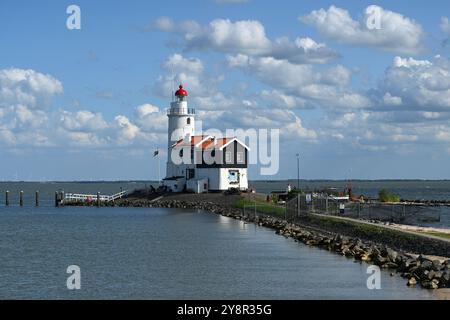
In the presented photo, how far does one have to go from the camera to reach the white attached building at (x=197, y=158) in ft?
274

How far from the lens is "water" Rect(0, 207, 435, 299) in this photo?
29.8 meters

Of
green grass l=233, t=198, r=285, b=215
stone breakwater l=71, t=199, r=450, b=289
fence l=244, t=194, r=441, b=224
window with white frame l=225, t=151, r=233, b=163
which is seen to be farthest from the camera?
window with white frame l=225, t=151, r=233, b=163

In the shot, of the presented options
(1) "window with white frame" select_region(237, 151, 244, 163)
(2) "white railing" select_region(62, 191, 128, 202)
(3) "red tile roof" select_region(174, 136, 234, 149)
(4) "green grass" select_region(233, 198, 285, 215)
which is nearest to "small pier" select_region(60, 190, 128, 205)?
(2) "white railing" select_region(62, 191, 128, 202)

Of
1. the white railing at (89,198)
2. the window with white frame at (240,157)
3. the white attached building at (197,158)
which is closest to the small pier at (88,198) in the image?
the white railing at (89,198)

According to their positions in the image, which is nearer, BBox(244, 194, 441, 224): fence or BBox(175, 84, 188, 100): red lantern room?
BBox(244, 194, 441, 224): fence

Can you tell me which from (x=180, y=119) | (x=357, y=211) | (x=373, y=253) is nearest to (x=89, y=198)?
(x=180, y=119)

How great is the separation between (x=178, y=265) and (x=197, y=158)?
156ft

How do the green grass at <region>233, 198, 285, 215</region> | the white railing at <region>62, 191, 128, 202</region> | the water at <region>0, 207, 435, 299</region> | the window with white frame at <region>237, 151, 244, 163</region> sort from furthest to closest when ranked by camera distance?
the white railing at <region>62, 191, 128, 202</region>
the window with white frame at <region>237, 151, 244, 163</region>
the green grass at <region>233, 198, 285, 215</region>
the water at <region>0, 207, 435, 299</region>

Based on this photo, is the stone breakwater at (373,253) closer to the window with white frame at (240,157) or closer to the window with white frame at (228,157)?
the window with white frame at (228,157)

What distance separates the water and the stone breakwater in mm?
721

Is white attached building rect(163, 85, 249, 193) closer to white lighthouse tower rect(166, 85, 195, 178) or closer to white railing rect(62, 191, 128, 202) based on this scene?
white lighthouse tower rect(166, 85, 195, 178)

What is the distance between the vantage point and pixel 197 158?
85250 mm
